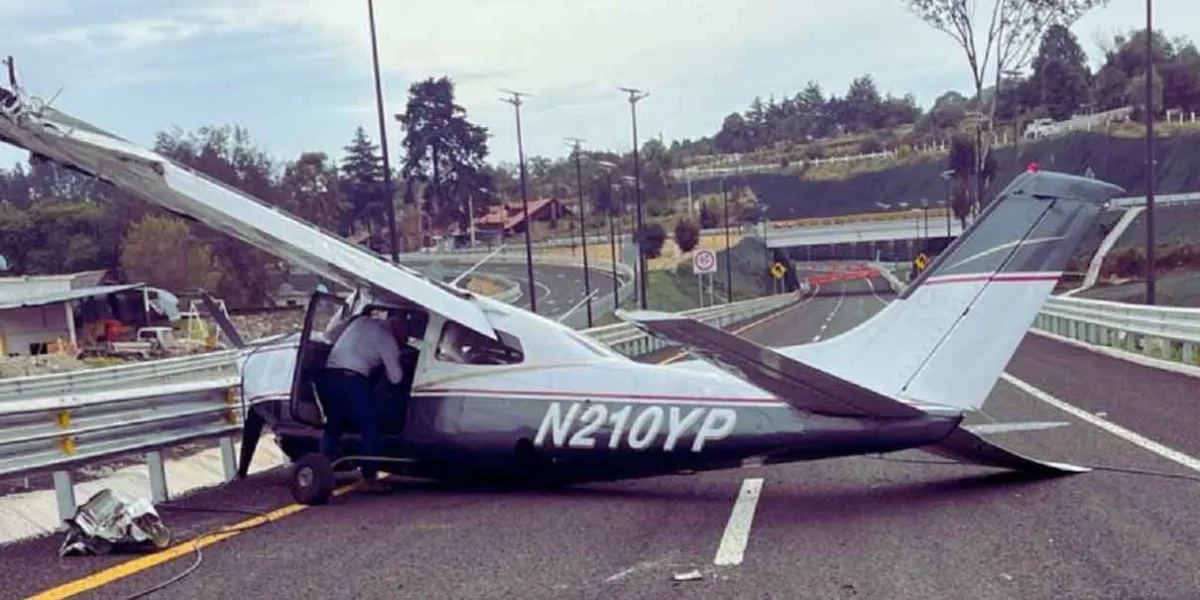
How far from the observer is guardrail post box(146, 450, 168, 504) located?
346 inches

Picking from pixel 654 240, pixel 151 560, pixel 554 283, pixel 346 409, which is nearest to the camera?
pixel 151 560

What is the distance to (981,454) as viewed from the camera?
25.5ft

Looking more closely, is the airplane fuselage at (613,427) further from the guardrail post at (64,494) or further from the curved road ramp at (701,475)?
the guardrail post at (64,494)

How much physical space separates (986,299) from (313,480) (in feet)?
15.9

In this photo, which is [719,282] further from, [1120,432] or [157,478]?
[157,478]

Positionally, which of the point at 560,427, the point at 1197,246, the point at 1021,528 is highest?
the point at 560,427

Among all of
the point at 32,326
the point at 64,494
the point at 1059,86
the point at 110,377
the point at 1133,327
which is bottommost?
the point at 32,326

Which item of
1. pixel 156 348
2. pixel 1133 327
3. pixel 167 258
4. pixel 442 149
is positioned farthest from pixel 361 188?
pixel 1133 327

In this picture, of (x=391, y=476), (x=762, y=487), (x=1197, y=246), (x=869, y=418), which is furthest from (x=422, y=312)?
(x=1197, y=246)

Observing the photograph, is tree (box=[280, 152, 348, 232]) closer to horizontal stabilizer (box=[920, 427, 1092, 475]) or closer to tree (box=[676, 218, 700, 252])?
tree (box=[676, 218, 700, 252])

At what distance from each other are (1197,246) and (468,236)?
65677 mm

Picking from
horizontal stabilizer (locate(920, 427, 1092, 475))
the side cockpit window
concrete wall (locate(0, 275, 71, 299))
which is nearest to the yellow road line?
the side cockpit window

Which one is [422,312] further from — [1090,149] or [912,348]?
[1090,149]

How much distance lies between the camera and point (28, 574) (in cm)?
638
